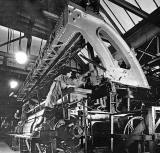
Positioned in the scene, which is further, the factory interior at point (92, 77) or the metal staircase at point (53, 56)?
the metal staircase at point (53, 56)

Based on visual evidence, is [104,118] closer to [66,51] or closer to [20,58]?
[66,51]

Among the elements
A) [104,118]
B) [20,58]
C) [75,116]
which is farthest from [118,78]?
[20,58]

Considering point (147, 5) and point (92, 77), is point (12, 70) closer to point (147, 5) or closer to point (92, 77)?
point (92, 77)

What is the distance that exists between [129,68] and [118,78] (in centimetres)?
20

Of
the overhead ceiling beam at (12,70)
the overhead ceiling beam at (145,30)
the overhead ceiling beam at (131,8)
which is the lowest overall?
the overhead ceiling beam at (12,70)

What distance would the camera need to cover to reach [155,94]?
8.02 m

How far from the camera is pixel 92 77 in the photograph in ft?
19.6

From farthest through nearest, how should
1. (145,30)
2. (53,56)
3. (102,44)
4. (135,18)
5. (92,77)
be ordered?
(135,18), (145,30), (53,56), (92,77), (102,44)

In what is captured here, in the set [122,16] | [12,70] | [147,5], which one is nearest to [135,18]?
[122,16]

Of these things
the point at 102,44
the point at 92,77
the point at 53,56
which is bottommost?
the point at 102,44

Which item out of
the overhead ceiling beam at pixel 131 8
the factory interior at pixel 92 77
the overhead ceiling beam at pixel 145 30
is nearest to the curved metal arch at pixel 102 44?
the factory interior at pixel 92 77

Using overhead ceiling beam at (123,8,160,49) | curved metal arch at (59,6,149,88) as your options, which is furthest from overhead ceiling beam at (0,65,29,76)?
curved metal arch at (59,6,149,88)

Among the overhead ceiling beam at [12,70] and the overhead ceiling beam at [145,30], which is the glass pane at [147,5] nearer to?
the overhead ceiling beam at [145,30]

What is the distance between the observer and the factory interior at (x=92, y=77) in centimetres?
190
